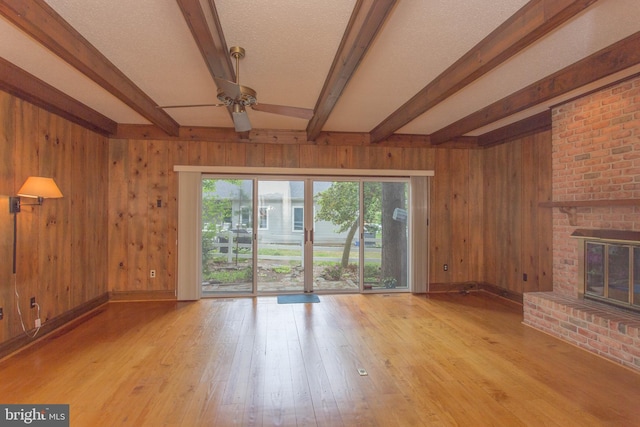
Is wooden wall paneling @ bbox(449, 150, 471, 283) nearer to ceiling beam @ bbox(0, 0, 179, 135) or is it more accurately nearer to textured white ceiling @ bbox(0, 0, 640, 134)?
textured white ceiling @ bbox(0, 0, 640, 134)

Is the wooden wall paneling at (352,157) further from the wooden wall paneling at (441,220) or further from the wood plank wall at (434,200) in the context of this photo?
the wooden wall paneling at (441,220)

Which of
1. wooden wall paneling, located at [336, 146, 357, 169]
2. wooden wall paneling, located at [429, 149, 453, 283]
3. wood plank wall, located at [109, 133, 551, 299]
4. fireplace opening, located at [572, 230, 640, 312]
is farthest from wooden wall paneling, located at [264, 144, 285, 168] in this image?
fireplace opening, located at [572, 230, 640, 312]

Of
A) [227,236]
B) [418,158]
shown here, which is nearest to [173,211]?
[227,236]

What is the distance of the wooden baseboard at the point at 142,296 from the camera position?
4977 millimetres

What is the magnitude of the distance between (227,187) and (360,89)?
2.81 m

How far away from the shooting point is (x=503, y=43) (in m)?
2.33

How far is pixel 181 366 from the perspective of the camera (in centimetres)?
290

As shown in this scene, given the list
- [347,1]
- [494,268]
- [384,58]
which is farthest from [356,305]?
[347,1]

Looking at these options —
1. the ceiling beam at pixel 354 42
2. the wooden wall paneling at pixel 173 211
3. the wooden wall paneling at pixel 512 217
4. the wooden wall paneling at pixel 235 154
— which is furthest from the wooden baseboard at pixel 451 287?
the wooden wall paneling at pixel 173 211

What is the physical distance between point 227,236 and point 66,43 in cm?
337

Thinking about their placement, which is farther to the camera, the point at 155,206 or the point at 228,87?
the point at 155,206

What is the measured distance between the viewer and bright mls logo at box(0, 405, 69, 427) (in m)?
2.17

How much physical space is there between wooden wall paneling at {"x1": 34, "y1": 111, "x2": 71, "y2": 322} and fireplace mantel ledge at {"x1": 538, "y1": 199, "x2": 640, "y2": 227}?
586 centimetres

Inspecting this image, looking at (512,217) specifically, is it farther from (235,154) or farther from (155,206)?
(155,206)
